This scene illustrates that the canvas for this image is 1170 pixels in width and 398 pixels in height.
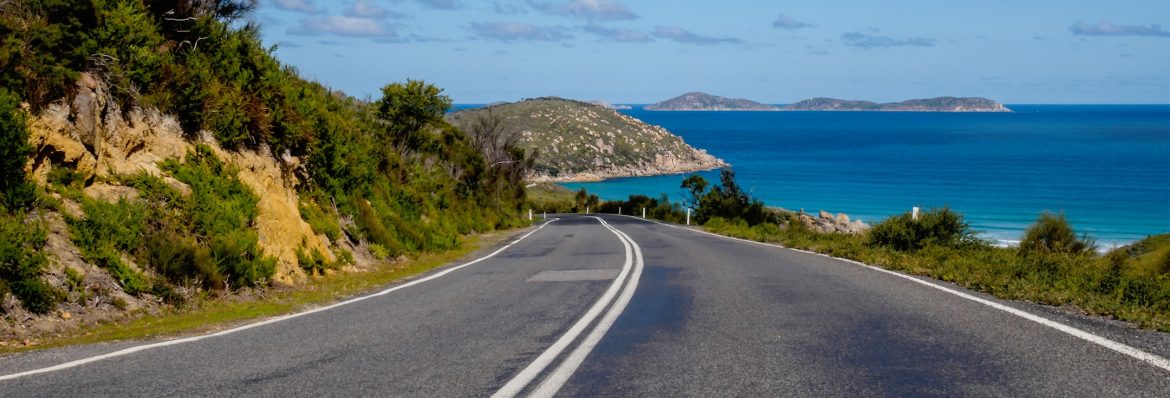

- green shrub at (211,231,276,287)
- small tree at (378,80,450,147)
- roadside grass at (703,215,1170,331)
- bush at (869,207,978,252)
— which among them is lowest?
green shrub at (211,231,276,287)

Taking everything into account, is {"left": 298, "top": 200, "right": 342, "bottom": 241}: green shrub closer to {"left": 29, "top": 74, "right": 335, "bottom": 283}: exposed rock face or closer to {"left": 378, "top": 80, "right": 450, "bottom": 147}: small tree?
{"left": 29, "top": 74, "right": 335, "bottom": 283}: exposed rock face

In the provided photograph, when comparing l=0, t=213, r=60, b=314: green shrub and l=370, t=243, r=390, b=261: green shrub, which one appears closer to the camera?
l=0, t=213, r=60, b=314: green shrub

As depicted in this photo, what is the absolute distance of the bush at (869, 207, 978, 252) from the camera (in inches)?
635

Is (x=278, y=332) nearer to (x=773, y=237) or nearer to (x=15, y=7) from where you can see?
(x=15, y=7)

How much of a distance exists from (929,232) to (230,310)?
13.1 metres

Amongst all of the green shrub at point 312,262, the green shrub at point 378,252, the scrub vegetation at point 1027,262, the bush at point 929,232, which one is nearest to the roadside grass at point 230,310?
the green shrub at point 312,262

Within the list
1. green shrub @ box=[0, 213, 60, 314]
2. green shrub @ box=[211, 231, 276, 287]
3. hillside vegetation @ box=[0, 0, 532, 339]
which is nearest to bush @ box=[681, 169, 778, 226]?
hillside vegetation @ box=[0, 0, 532, 339]

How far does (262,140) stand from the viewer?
15.0 metres

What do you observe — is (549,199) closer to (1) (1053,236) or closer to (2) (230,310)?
(1) (1053,236)

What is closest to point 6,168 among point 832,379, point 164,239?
point 164,239

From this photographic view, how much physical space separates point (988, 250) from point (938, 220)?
1.36m

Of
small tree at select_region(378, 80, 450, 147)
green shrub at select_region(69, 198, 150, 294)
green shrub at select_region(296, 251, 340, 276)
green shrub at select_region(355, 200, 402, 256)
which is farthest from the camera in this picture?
small tree at select_region(378, 80, 450, 147)

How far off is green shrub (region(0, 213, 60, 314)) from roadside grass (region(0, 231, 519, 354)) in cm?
50

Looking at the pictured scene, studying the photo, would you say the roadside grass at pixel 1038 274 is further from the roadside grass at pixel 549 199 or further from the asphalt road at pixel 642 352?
the roadside grass at pixel 549 199
